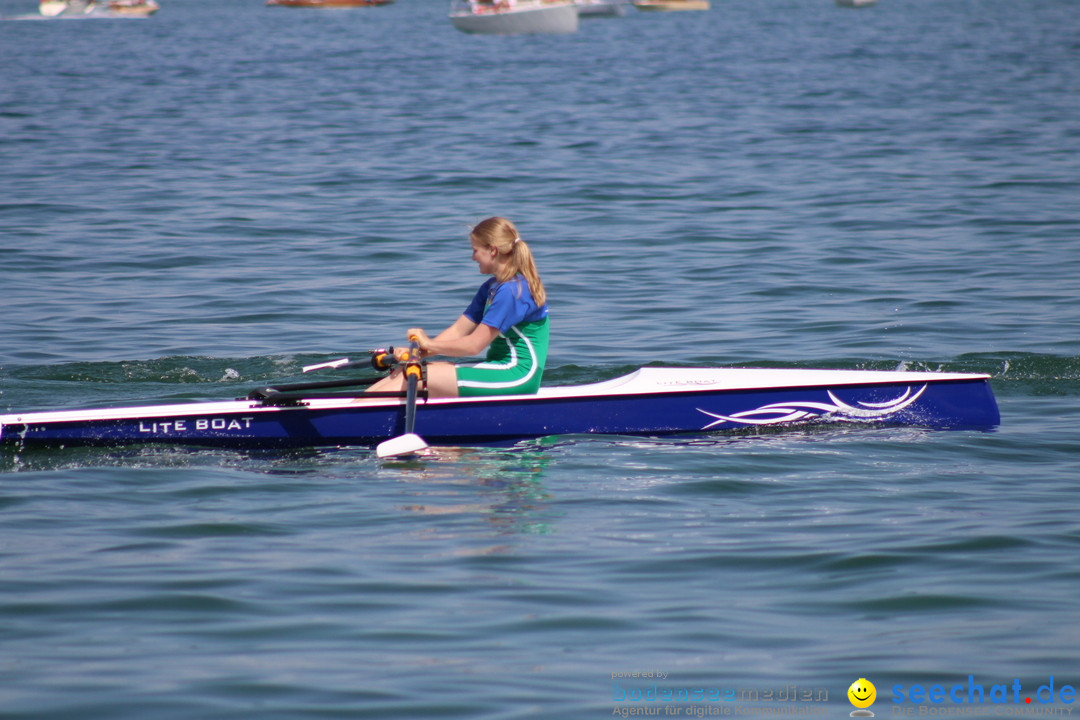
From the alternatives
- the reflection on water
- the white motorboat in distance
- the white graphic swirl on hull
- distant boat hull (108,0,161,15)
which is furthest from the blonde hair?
distant boat hull (108,0,161,15)

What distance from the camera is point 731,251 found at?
12734mm

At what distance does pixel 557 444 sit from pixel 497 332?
2.40 feet

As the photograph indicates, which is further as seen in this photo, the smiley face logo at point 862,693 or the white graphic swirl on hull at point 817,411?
the white graphic swirl on hull at point 817,411

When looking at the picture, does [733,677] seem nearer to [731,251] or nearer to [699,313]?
[699,313]

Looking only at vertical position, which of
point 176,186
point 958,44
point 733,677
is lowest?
point 733,677

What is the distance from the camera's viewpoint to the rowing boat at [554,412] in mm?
6793

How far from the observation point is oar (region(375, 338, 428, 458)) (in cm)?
655

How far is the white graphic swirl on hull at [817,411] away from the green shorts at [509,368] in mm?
995

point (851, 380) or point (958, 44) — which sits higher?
point (958, 44)

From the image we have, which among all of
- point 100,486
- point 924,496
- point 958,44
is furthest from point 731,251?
point 958,44

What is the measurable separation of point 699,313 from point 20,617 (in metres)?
6.70

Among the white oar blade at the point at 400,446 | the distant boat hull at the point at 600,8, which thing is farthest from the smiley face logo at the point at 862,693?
the distant boat hull at the point at 600,8

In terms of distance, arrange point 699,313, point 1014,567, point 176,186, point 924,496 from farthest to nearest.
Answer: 1. point 176,186
2. point 699,313
3. point 924,496
4. point 1014,567

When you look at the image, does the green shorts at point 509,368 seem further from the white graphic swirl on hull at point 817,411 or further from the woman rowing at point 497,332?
the white graphic swirl on hull at point 817,411
